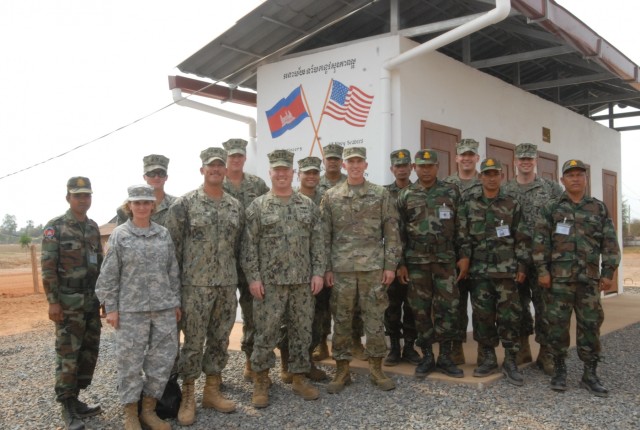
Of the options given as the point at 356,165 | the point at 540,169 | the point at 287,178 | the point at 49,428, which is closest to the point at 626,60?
the point at 540,169

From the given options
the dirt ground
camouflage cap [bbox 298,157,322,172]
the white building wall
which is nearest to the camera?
camouflage cap [bbox 298,157,322,172]

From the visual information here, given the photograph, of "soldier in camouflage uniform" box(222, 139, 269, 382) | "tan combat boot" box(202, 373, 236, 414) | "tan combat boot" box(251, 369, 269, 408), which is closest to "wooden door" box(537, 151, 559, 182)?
"soldier in camouflage uniform" box(222, 139, 269, 382)

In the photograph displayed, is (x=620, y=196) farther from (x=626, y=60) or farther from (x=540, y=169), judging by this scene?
(x=626, y=60)

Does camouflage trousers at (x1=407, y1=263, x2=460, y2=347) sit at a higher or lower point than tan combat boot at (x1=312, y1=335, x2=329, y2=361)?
higher

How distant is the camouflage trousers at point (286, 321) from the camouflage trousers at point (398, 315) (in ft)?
3.44

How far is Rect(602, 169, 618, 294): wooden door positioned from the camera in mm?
10656

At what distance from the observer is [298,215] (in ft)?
14.5

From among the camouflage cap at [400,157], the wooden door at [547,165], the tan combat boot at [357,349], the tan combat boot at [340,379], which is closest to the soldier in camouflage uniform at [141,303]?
the tan combat boot at [340,379]

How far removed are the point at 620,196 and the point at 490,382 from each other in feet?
27.5

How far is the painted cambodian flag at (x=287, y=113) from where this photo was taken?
684 cm

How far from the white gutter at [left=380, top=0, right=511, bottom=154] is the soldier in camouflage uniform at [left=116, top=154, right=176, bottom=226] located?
244 cm

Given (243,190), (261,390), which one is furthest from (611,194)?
(261,390)

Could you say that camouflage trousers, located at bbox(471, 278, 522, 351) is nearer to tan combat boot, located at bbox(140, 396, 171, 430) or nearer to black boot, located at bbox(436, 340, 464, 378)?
black boot, located at bbox(436, 340, 464, 378)

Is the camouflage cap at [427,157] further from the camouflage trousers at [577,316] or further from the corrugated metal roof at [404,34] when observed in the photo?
the corrugated metal roof at [404,34]
